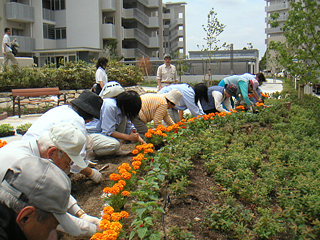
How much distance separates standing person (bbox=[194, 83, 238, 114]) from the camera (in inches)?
286

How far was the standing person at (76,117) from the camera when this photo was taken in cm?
325

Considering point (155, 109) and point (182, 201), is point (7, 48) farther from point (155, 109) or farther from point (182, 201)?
point (182, 201)

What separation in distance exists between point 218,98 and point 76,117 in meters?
4.35

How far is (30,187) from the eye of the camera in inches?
62.3

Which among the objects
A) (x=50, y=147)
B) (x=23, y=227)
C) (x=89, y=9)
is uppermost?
(x=89, y=9)

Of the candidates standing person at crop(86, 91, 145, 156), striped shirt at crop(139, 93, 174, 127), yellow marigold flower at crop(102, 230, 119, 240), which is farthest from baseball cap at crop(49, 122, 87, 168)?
striped shirt at crop(139, 93, 174, 127)

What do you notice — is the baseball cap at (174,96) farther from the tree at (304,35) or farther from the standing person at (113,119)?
the tree at (304,35)

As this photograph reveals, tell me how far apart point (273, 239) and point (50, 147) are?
76.0 inches

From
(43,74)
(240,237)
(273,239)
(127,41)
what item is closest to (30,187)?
(240,237)

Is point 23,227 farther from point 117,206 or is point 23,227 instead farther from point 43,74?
point 43,74

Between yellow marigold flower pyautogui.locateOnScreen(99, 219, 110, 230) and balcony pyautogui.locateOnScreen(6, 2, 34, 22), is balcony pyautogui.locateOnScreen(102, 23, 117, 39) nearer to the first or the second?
balcony pyautogui.locateOnScreen(6, 2, 34, 22)

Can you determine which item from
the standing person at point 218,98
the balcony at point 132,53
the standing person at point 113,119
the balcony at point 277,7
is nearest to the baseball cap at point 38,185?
the standing person at point 113,119

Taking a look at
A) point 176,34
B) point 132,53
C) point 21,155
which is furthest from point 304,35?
point 176,34

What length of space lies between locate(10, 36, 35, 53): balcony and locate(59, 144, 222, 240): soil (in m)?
25.1
